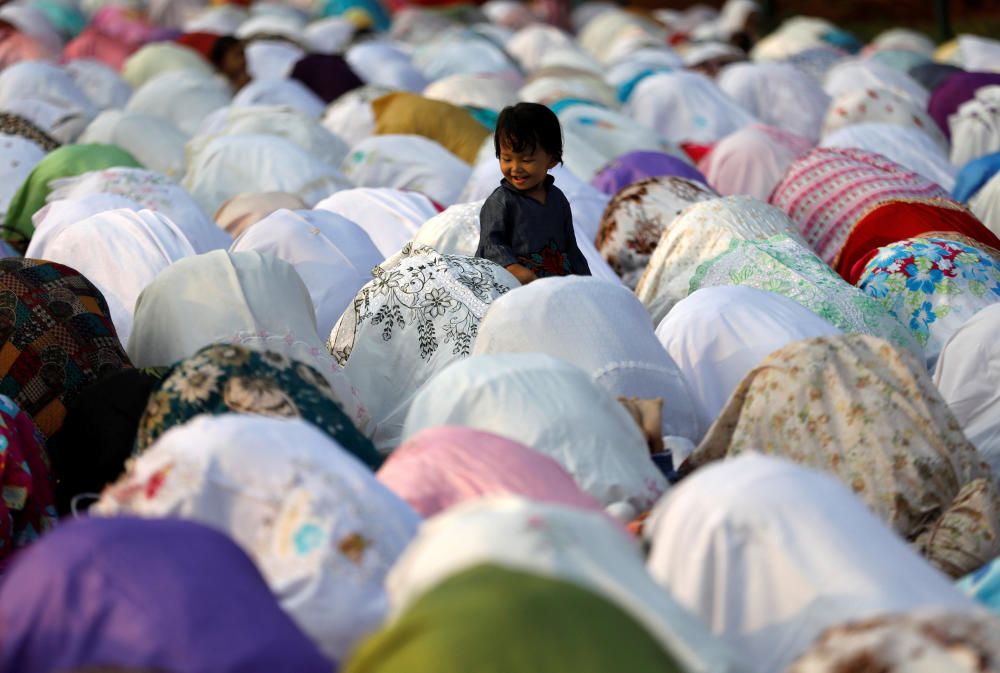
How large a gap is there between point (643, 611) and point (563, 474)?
0.64 m

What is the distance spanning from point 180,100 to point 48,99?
615 millimetres

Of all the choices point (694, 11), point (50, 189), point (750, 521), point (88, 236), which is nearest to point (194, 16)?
point (694, 11)

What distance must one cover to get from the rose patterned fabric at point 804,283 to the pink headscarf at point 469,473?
113cm

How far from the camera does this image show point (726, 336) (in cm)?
323

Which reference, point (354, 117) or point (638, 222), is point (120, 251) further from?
point (354, 117)

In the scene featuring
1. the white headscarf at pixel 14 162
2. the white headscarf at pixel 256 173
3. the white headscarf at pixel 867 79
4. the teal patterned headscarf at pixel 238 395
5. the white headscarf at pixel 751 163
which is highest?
the teal patterned headscarf at pixel 238 395

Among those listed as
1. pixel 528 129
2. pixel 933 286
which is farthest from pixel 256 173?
pixel 933 286

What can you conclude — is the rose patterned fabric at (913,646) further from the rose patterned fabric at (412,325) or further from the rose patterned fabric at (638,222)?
the rose patterned fabric at (638,222)

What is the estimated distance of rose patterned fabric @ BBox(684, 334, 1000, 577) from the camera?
2662 mm

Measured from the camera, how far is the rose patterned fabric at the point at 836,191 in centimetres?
477

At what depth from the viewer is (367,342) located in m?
3.43

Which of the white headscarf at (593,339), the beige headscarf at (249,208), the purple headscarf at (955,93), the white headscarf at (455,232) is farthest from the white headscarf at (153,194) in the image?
the purple headscarf at (955,93)

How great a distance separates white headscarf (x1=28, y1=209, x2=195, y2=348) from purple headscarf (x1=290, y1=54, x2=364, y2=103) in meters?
4.03

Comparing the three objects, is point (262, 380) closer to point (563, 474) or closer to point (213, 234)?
point (563, 474)
